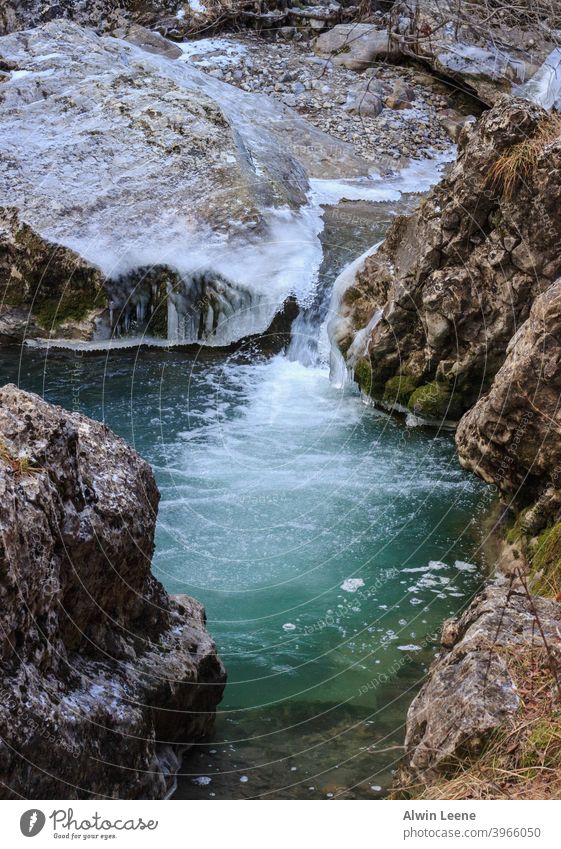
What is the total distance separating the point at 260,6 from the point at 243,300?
11428mm

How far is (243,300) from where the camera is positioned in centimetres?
1323

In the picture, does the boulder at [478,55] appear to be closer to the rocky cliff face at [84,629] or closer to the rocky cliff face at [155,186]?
the rocky cliff face at [155,186]

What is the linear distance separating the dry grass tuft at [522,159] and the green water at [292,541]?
274 centimetres

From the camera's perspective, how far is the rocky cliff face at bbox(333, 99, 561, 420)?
9.77 meters

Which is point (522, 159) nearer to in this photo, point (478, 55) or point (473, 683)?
point (473, 683)

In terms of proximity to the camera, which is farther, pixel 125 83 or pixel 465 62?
pixel 465 62

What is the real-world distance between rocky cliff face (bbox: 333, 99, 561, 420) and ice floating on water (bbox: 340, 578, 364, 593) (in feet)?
10.5

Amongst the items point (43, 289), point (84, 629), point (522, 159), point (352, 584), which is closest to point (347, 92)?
point (43, 289)

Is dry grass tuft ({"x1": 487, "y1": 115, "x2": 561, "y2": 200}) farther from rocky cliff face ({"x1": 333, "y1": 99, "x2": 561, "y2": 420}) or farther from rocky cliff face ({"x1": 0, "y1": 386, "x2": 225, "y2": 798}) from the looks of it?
rocky cliff face ({"x1": 0, "y1": 386, "x2": 225, "y2": 798})

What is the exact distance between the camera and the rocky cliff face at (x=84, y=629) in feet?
14.5

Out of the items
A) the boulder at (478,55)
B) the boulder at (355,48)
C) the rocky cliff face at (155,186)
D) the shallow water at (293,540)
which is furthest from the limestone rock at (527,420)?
the boulder at (355,48)

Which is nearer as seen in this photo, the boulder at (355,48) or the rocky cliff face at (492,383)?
the rocky cliff face at (492,383)

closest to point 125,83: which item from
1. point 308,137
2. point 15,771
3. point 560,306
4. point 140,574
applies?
point 308,137
